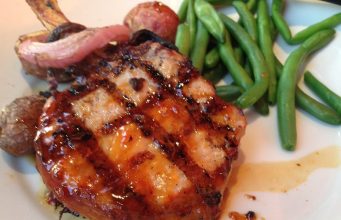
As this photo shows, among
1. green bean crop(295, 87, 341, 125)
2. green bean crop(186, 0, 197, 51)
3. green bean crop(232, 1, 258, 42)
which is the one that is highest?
green bean crop(186, 0, 197, 51)

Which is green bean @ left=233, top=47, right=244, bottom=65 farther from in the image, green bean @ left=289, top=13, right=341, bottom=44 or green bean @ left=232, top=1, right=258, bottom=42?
green bean @ left=289, top=13, right=341, bottom=44

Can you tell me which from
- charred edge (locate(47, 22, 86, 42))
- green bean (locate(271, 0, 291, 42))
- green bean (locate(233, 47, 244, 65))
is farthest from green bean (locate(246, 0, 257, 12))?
charred edge (locate(47, 22, 86, 42))

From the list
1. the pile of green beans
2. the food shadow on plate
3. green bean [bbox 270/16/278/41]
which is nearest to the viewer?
the food shadow on plate

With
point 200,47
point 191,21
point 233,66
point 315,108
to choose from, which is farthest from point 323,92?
point 191,21

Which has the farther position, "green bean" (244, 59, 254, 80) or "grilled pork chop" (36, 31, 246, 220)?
"green bean" (244, 59, 254, 80)

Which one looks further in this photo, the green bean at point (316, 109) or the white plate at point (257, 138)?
the green bean at point (316, 109)

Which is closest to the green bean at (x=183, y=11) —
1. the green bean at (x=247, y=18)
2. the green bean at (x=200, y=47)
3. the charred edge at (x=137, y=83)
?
the green bean at (x=200, y=47)

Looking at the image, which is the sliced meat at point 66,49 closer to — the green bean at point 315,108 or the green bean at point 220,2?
the green bean at point 220,2
